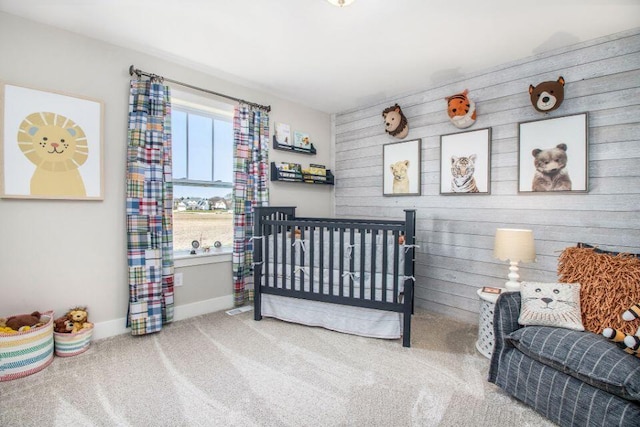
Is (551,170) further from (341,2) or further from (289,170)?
(289,170)

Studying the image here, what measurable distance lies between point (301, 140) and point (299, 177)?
468 mm

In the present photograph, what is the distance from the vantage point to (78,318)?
7.00 ft

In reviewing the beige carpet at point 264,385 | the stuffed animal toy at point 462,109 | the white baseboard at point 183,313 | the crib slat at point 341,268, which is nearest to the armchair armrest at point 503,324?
the beige carpet at point 264,385

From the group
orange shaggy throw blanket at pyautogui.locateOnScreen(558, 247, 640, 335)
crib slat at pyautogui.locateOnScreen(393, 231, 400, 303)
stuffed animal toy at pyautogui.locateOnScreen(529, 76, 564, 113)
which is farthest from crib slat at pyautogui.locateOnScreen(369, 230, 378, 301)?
stuffed animal toy at pyautogui.locateOnScreen(529, 76, 564, 113)

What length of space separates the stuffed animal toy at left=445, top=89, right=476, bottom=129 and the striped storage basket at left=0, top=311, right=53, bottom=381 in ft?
11.2

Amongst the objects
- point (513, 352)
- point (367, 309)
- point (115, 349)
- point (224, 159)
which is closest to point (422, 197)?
point (367, 309)

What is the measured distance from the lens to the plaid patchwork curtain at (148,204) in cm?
235

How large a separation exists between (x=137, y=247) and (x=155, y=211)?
30 centimetres

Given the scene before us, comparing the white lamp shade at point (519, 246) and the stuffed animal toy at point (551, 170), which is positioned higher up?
the stuffed animal toy at point (551, 170)

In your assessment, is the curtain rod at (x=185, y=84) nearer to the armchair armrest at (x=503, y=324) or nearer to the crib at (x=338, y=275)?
the crib at (x=338, y=275)

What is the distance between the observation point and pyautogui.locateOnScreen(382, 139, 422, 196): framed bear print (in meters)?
3.17

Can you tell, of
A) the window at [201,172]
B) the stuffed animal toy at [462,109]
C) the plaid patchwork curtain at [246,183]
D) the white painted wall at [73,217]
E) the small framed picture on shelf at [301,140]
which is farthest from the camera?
the small framed picture on shelf at [301,140]

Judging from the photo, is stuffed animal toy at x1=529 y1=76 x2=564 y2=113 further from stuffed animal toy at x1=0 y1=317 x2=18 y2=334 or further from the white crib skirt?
stuffed animal toy at x1=0 y1=317 x2=18 y2=334

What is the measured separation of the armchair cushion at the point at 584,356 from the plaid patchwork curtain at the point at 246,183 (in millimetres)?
2280
